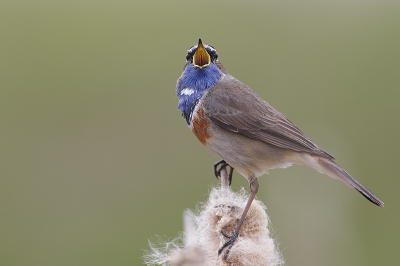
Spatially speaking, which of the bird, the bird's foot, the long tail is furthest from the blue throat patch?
the bird's foot

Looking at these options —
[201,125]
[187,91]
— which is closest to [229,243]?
[201,125]

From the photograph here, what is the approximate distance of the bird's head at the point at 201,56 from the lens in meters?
3.64

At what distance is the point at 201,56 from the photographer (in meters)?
3.68

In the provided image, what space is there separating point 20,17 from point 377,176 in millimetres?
6913

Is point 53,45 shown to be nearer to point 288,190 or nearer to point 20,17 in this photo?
point 20,17

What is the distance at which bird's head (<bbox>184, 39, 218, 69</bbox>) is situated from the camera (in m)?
3.64

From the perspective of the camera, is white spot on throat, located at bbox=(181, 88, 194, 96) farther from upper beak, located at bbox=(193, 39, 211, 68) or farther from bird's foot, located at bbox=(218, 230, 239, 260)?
bird's foot, located at bbox=(218, 230, 239, 260)

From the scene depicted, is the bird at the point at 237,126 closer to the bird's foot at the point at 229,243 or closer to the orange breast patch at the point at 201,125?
the orange breast patch at the point at 201,125

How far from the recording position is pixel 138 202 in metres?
6.43

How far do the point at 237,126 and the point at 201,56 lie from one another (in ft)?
2.03

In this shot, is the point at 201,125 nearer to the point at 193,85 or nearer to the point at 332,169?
the point at 193,85

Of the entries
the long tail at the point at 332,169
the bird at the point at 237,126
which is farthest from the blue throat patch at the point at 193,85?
the long tail at the point at 332,169

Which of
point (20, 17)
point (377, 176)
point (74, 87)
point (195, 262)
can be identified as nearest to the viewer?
point (195, 262)

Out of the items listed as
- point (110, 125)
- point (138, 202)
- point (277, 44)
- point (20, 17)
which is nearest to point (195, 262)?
point (138, 202)
